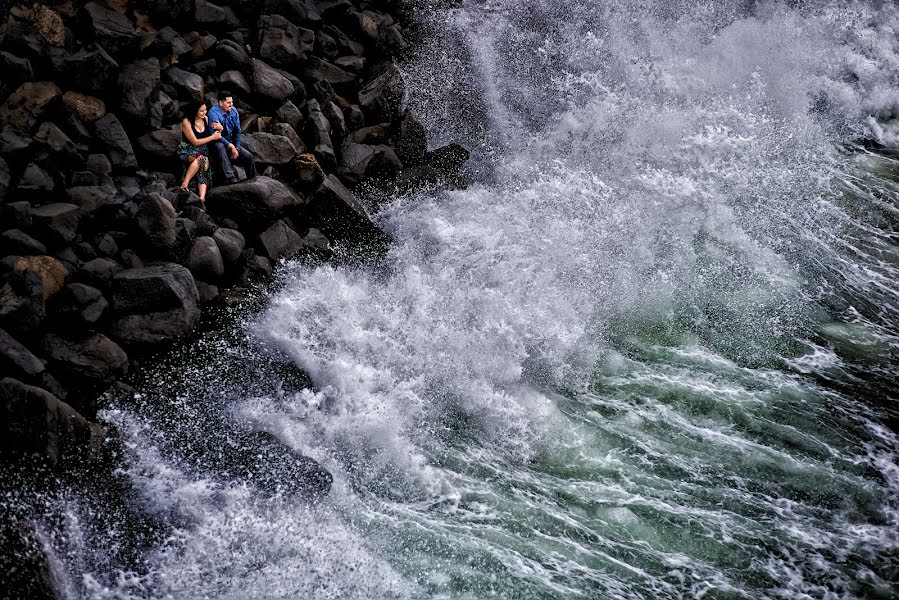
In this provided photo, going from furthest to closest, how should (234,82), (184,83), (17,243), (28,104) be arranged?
(234,82)
(184,83)
(28,104)
(17,243)

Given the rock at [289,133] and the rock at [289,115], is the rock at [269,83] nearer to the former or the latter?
the rock at [289,115]

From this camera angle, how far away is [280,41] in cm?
801

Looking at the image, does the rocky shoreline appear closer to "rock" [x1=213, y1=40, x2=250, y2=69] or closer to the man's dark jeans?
"rock" [x1=213, y1=40, x2=250, y2=69]

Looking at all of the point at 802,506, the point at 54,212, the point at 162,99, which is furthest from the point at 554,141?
the point at 54,212

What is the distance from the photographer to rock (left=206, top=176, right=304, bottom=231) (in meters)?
6.72

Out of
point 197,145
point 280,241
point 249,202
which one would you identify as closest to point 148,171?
point 197,145

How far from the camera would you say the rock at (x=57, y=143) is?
6039mm

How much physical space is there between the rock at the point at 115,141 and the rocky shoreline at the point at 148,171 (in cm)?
2

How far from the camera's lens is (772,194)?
8867mm


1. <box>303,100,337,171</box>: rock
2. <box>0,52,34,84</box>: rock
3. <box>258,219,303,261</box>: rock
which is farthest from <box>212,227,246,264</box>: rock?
<box>0,52,34,84</box>: rock

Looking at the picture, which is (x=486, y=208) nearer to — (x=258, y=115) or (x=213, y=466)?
(x=258, y=115)

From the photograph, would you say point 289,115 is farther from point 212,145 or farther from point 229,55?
point 212,145

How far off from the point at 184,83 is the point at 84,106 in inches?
44.2

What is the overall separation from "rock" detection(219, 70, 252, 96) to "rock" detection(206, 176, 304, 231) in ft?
4.70
